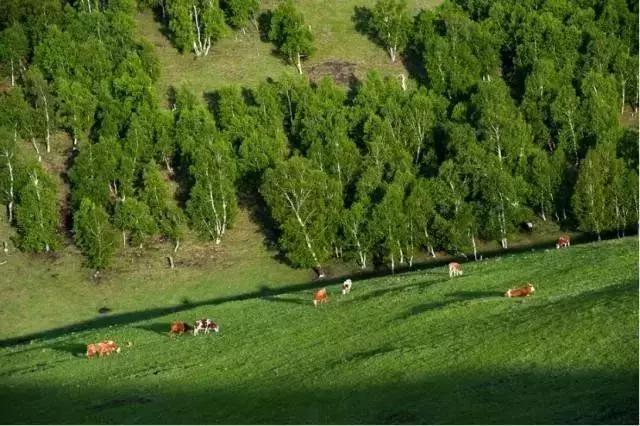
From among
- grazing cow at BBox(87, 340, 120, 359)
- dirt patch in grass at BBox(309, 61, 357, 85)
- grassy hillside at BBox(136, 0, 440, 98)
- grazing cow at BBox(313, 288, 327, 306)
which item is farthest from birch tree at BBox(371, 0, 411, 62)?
grazing cow at BBox(87, 340, 120, 359)

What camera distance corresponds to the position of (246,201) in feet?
411

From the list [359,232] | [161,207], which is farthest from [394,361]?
[161,207]

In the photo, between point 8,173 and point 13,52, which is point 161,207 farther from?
point 13,52

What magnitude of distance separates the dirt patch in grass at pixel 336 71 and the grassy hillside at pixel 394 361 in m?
82.5

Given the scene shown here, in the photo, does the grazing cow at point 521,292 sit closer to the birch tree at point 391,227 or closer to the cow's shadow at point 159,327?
the cow's shadow at point 159,327

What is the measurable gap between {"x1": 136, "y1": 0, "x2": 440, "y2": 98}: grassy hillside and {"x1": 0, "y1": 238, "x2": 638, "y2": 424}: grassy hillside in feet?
276

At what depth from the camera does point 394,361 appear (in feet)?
139

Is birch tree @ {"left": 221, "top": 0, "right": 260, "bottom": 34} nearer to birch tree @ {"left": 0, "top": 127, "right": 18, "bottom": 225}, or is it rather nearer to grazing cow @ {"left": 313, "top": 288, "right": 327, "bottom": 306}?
birch tree @ {"left": 0, "top": 127, "right": 18, "bottom": 225}

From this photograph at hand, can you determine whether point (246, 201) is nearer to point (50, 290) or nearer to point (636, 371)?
point (50, 290)

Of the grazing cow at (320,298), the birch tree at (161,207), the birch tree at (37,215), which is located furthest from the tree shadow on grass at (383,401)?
the birch tree at (37,215)

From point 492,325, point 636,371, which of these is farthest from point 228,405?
point 636,371

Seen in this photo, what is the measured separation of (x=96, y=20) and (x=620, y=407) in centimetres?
13939

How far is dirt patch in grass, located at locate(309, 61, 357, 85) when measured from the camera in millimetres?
A: 148625

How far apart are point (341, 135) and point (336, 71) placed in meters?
26.3
